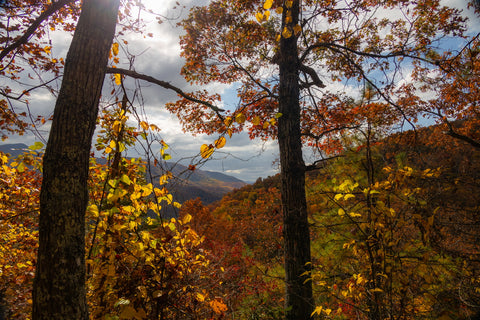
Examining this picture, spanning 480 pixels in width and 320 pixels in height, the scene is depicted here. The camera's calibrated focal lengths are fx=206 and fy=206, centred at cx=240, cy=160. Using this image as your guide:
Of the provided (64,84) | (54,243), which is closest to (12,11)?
(64,84)

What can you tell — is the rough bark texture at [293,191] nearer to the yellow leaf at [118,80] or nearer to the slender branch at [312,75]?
the slender branch at [312,75]

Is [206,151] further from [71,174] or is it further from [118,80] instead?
[118,80]

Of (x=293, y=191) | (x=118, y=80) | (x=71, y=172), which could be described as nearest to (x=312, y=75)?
(x=293, y=191)

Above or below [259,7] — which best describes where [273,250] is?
below

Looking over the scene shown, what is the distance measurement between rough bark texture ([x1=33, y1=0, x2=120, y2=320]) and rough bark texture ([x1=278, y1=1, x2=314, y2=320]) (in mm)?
2473

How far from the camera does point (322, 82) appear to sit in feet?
13.6

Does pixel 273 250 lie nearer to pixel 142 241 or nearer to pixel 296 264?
pixel 296 264

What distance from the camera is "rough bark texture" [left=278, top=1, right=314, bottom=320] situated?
9.68 feet

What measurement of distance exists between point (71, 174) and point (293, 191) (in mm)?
2681

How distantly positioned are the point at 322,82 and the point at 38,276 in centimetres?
468

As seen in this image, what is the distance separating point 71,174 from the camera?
4.46 ft

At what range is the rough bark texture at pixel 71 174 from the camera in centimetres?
123

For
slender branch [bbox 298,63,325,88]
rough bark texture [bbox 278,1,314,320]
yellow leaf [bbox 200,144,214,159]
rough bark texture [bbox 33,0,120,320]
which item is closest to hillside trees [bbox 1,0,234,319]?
rough bark texture [bbox 33,0,120,320]

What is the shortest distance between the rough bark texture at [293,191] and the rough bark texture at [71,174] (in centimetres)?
247
